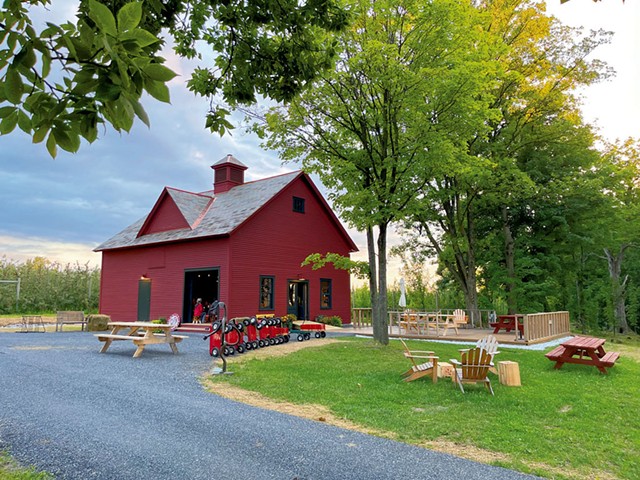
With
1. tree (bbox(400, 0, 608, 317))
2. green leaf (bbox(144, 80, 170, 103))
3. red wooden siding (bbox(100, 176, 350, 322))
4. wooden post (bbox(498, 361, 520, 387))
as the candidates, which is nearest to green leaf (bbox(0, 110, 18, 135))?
green leaf (bbox(144, 80, 170, 103))

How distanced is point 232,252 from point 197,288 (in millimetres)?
5749

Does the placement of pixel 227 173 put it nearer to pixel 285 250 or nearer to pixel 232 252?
pixel 285 250

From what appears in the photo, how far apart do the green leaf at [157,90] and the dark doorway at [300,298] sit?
1902 cm

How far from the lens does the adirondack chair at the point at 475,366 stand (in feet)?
23.7

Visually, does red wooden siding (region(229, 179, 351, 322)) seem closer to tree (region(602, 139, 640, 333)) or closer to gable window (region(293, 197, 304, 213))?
gable window (region(293, 197, 304, 213))

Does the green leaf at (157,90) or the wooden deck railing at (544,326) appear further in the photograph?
the wooden deck railing at (544,326)

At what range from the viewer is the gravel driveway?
380cm

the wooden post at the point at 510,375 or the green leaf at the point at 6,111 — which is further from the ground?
the green leaf at the point at 6,111

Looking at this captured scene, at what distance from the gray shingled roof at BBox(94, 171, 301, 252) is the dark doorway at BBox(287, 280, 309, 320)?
4367 mm

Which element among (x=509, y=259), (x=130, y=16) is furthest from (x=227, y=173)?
(x=130, y=16)

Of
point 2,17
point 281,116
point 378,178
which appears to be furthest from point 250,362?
point 2,17

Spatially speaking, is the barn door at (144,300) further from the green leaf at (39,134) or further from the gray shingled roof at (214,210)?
the green leaf at (39,134)

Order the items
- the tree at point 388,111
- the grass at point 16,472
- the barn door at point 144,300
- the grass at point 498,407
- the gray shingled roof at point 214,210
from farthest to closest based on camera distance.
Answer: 1. the barn door at point 144,300
2. the gray shingled roof at point 214,210
3. the tree at point 388,111
4. the grass at point 498,407
5. the grass at point 16,472

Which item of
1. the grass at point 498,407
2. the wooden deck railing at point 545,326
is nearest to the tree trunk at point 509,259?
the wooden deck railing at point 545,326
